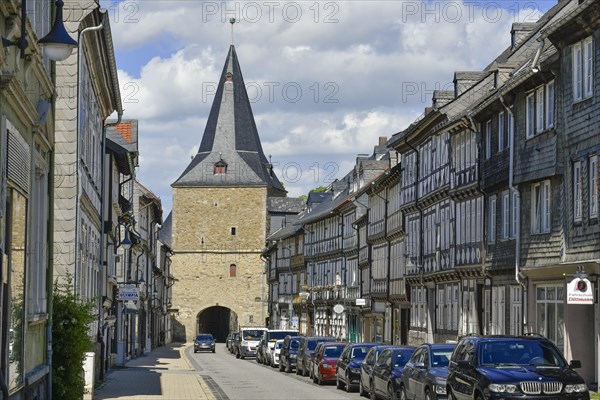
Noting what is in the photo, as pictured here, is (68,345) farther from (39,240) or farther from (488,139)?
(488,139)

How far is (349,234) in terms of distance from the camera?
74.5 meters

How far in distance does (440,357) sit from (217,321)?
97.7 metres

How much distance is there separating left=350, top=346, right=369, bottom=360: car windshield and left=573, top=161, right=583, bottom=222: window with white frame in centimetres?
861

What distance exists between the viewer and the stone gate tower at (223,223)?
11281 centimetres

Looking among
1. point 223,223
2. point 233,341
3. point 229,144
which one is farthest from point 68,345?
point 229,144

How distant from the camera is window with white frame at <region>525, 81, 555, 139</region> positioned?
30.1 meters

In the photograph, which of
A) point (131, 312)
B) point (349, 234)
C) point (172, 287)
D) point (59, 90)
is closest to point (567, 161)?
point (59, 90)

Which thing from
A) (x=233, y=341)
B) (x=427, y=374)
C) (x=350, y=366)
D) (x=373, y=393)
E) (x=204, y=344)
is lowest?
(x=204, y=344)

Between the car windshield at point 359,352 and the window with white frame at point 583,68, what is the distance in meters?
10.5

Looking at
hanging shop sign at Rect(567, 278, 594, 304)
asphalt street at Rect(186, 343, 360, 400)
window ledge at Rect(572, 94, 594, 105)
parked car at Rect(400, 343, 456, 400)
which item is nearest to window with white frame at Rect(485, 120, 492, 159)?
asphalt street at Rect(186, 343, 360, 400)

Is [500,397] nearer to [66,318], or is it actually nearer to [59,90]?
[66,318]

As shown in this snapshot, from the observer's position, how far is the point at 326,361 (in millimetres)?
37469

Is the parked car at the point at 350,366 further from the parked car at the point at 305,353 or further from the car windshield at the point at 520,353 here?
the car windshield at the point at 520,353

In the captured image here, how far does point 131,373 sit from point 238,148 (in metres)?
77.2
